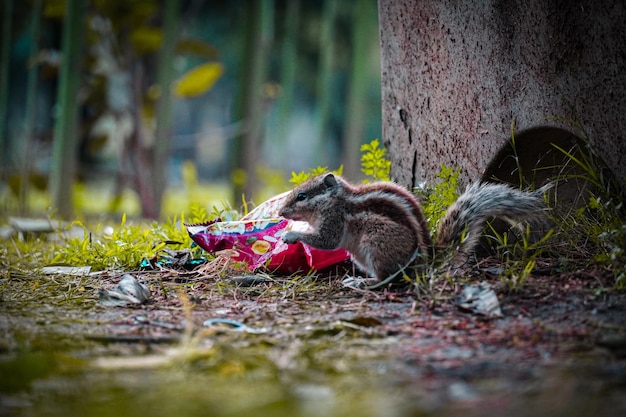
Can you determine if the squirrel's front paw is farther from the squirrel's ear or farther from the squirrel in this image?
the squirrel's ear

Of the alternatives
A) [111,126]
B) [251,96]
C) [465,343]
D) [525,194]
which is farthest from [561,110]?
[111,126]

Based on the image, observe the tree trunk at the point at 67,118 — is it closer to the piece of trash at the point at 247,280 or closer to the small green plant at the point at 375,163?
the small green plant at the point at 375,163

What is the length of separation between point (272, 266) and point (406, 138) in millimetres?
1217

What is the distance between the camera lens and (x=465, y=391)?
5.87 feet

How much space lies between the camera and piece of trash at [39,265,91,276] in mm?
3699

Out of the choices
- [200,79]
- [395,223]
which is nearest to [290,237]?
[395,223]

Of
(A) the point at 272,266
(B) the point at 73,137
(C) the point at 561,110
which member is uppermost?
(C) the point at 561,110

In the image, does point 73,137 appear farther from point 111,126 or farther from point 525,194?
point 111,126

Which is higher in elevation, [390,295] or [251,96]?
[251,96]

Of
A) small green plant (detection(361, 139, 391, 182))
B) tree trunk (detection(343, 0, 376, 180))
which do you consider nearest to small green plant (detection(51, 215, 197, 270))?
small green plant (detection(361, 139, 391, 182))

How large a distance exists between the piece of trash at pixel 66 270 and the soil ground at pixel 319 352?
0.44 meters

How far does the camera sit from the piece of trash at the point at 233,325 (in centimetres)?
250

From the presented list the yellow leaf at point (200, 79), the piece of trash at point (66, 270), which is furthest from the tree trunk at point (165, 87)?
the piece of trash at point (66, 270)

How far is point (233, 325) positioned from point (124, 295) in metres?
0.70
